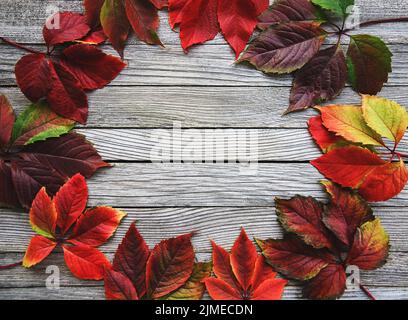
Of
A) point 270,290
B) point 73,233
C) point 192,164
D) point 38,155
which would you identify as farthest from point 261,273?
point 38,155

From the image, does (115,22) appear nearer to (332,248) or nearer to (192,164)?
(192,164)

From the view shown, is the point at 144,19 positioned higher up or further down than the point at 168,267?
higher up

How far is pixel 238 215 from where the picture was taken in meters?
0.83

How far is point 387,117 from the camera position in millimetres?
801

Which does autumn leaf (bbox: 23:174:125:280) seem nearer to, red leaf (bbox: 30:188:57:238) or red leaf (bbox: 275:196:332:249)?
red leaf (bbox: 30:188:57:238)

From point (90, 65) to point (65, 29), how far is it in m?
0.08

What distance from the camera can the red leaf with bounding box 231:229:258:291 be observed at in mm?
795

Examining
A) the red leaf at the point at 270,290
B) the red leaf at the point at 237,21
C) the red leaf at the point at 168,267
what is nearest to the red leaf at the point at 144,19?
the red leaf at the point at 237,21

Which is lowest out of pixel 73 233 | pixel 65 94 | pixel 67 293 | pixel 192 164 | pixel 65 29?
pixel 67 293

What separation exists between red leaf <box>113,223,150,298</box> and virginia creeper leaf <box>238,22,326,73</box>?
40 centimetres

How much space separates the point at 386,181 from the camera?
80cm

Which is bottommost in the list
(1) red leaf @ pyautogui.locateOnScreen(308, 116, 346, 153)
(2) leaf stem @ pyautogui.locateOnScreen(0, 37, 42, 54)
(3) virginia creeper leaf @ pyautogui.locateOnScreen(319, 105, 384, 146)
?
(1) red leaf @ pyautogui.locateOnScreen(308, 116, 346, 153)

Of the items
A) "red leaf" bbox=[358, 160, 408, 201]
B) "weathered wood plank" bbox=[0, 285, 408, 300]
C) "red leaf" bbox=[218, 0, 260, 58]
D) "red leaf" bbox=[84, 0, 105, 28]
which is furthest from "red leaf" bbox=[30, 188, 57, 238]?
"red leaf" bbox=[358, 160, 408, 201]

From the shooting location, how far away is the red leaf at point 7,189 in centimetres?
80
